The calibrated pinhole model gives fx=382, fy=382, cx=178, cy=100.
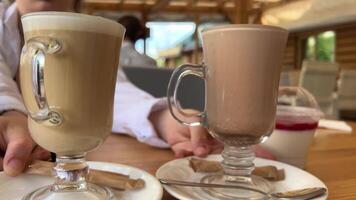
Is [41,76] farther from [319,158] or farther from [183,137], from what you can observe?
[319,158]

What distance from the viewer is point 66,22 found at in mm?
333

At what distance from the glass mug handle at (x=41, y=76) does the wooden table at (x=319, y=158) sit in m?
0.13

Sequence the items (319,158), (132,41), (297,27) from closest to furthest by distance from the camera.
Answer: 1. (319,158)
2. (132,41)
3. (297,27)

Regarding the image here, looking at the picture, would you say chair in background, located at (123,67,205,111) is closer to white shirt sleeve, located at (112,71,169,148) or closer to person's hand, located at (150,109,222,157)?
white shirt sleeve, located at (112,71,169,148)

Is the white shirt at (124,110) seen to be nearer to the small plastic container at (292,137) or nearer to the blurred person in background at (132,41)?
the small plastic container at (292,137)

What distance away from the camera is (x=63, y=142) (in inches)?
13.2

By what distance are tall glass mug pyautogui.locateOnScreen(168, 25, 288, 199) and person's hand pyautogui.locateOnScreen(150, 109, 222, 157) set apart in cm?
6

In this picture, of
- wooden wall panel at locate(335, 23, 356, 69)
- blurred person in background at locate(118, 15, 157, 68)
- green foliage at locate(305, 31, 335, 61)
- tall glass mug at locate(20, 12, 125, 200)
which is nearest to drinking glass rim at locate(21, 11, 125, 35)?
tall glass mug at locate(20, 12, 125, 200)

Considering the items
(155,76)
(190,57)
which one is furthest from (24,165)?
(190,57)

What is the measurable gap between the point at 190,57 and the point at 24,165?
10.5m

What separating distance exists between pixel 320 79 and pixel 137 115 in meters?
3.81

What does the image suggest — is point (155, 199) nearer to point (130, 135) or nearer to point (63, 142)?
point (63, 142)

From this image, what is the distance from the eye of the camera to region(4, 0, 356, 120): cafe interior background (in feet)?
14.5

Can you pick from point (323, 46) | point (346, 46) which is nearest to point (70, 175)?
point (346, 46)
